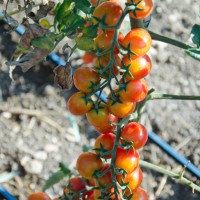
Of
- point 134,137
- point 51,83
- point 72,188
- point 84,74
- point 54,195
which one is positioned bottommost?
point 54,195

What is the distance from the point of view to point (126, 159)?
863 millimetres

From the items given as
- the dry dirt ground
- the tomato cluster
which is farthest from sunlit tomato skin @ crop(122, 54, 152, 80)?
the dry dirt ground

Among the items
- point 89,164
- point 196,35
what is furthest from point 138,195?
point 196,35

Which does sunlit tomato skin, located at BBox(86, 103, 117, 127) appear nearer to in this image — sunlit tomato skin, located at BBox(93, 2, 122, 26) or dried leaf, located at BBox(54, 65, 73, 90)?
dried leaf, located at BBox(54, 65, 73, 90)

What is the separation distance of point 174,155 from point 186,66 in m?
0.42

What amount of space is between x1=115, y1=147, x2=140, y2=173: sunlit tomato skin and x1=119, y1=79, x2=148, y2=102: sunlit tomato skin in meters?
0.12

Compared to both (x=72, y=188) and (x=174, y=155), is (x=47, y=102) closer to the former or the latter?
(x=174, y=155)

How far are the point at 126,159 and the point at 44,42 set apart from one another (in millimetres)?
260

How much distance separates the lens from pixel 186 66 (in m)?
1.95

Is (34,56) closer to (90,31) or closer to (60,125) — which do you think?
(90,31)

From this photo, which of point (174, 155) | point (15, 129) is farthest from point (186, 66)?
point (15, 129)

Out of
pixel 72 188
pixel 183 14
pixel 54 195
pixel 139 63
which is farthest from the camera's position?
pixel 183 14

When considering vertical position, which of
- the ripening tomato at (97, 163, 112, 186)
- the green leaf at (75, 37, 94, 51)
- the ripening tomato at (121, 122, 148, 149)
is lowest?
the ripening tomato at (97, 163, 112, 186)

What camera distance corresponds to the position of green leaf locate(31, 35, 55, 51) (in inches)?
29.9
